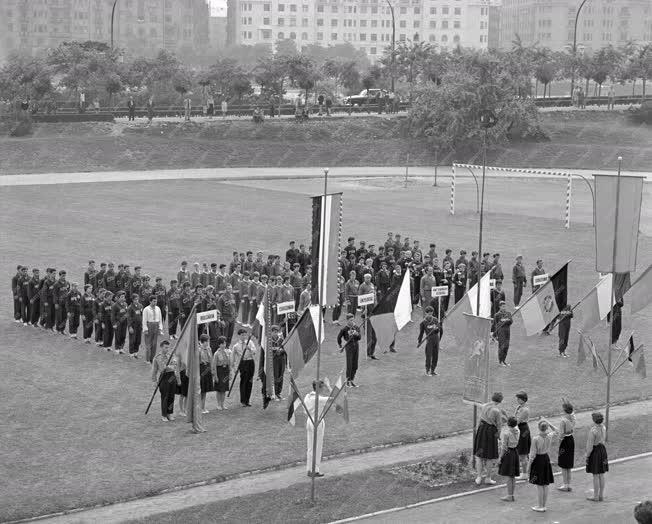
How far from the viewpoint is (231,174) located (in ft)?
231

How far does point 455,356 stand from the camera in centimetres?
2752

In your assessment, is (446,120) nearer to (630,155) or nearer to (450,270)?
(630,155)

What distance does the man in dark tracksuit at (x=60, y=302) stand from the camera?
28.4 m

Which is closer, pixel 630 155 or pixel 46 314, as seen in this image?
pixel 46 314

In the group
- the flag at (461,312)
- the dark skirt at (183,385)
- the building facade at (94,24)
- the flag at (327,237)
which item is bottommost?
the dark skirt at (183,385)

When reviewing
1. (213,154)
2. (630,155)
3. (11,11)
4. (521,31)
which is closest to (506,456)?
(213,154)

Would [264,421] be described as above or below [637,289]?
below

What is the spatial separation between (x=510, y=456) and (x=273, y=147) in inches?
2441

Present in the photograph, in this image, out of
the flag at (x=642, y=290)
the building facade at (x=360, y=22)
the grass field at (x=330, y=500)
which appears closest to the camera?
the grass field at (x=330, y=500)

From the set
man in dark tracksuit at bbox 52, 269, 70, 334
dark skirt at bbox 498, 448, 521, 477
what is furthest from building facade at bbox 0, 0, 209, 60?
dark skirt at bbox 498, 448, 521, 477

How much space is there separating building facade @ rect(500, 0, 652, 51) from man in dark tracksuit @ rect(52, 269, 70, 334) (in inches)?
6384

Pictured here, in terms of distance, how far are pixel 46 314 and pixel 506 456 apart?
14977 millimetres

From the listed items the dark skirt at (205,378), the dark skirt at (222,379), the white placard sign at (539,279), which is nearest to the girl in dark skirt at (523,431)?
the dark skirt at (222,379)

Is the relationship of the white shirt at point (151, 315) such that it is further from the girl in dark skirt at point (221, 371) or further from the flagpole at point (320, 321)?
the flagpole at point (320, 321)
